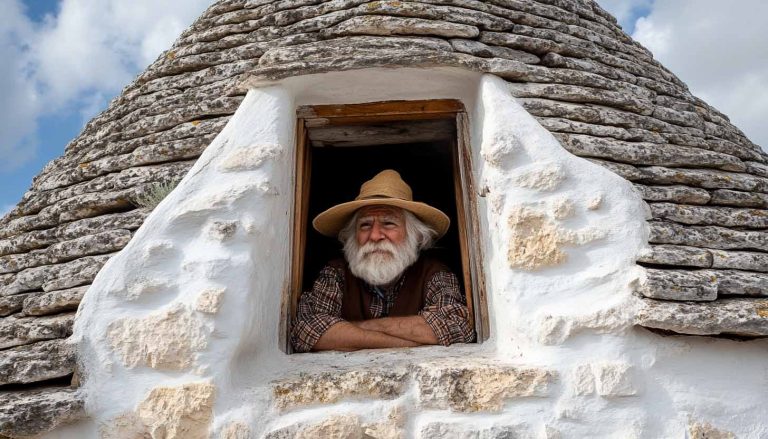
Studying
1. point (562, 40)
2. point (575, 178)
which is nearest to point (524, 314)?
point (575, 178)

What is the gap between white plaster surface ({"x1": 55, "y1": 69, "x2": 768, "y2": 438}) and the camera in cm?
236

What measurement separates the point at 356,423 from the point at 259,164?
1.25 m

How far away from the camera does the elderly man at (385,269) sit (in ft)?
11.0

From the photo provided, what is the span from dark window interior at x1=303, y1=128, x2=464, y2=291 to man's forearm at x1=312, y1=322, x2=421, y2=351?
217 cm

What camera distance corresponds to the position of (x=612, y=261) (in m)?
2.54

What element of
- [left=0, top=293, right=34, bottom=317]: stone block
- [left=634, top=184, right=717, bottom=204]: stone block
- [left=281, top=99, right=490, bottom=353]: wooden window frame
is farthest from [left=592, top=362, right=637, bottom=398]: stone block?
[left=0, top=293, right=34, bottom=317]: stone block

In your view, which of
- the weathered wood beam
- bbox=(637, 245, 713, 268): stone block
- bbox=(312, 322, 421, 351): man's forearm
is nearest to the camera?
bbox=(637, 245, 713, 268): stone block

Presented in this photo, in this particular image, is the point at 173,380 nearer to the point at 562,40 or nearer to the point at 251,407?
the point at 251,407

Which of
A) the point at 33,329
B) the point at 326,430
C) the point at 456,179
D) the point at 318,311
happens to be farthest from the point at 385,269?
the point at 33,329

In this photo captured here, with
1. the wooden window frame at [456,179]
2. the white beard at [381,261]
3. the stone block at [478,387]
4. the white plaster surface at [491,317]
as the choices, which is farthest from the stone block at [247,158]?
the stone block at [478,387]

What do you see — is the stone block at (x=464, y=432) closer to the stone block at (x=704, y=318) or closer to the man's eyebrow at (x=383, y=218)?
the stone block at (x=704, y=318)

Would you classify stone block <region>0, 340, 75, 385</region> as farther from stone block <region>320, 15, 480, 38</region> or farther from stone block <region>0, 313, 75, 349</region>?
stone block <region>320, 15, 480, 38</region>

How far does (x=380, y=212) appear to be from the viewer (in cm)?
386

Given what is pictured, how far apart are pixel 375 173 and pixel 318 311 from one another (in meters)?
2.85
